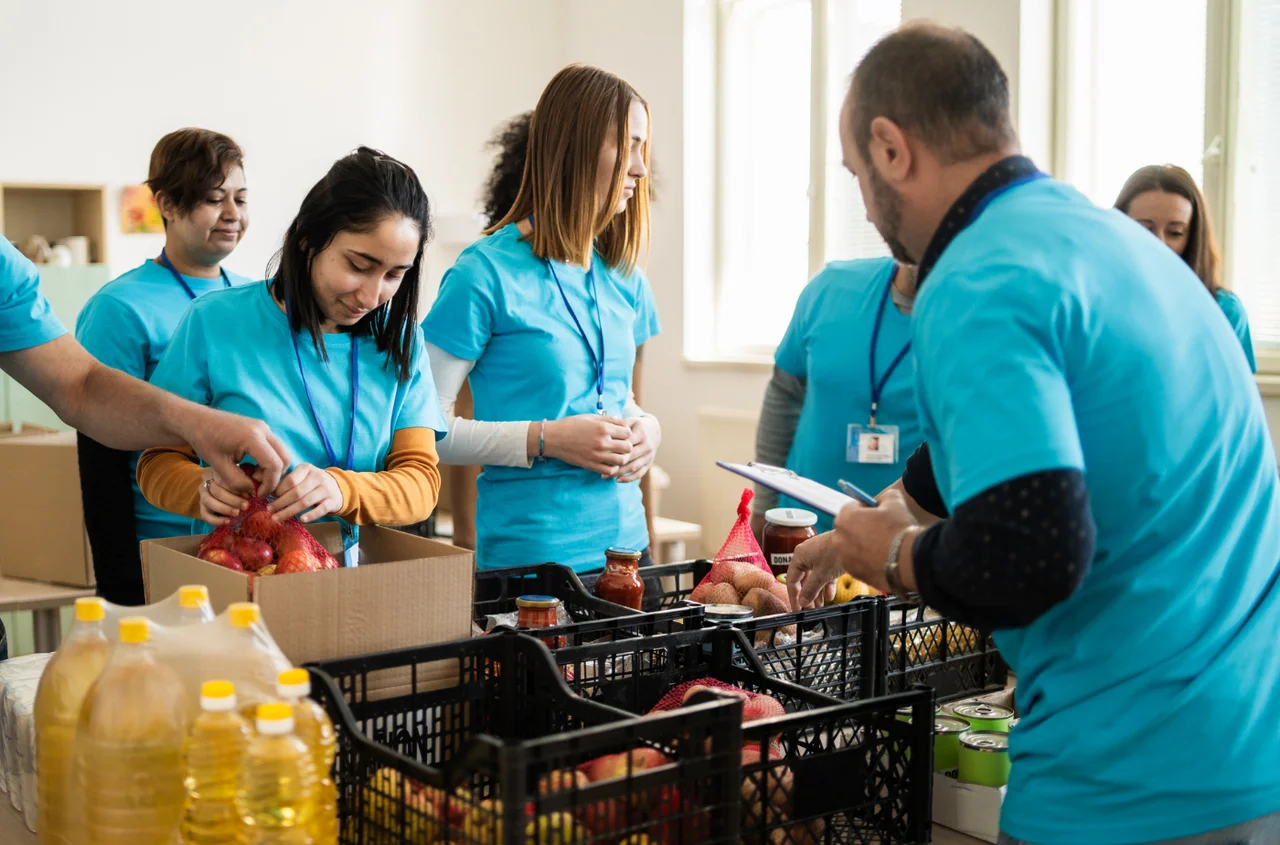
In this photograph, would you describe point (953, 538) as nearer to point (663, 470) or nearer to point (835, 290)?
point (835, 290)

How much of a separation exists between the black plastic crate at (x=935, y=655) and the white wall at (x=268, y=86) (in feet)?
14.8

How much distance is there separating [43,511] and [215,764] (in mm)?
2395

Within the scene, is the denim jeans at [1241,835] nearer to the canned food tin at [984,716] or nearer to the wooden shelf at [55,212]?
the canned food tin at [984,716]

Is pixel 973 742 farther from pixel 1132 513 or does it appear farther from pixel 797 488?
pixel 1132 513

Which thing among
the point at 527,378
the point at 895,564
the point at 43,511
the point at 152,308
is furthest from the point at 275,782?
the point at 43,511

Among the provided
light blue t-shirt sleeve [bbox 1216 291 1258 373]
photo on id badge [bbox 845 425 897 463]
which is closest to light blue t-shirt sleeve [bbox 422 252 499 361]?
photo on id badge [bbox 845 425 897 463]

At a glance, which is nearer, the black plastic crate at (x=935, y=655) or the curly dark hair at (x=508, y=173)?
the black plastic crate at (x=935, y=655)

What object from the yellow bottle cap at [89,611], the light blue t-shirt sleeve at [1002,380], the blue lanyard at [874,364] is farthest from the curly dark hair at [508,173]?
the light blue t-shirt sleeve at [1002,380]

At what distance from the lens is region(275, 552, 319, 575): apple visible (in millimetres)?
1359

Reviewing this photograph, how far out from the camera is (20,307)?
1.64m

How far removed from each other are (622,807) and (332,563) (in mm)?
574

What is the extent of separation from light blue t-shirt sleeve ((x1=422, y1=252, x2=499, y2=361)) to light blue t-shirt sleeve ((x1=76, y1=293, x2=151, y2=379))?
0.69m

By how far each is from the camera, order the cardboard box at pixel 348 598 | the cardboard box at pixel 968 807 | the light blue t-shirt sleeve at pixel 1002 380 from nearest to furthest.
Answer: the light blue t-shirt sleeve at pixel 1002 380 → the cardboard box at pixel 348 598 → the cardboard box at pixel 968 807

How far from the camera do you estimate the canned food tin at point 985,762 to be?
1362mm
